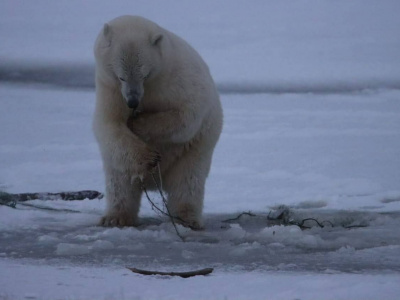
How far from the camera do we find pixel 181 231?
4398mm

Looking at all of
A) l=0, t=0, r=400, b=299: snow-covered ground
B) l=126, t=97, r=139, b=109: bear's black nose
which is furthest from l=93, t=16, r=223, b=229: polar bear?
l=0, t=0, r=400, b=299: snow-covered ground

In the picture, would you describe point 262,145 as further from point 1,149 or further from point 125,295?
point 125,295

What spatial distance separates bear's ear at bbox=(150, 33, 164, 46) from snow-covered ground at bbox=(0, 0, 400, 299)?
3.63 feet

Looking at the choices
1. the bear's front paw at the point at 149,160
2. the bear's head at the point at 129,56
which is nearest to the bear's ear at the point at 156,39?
the bear's head at the point at 129,56

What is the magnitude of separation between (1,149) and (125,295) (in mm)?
5214

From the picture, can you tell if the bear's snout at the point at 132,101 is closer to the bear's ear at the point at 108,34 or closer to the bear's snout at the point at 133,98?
the bear's snout at the point at 133,98

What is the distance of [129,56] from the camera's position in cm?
428

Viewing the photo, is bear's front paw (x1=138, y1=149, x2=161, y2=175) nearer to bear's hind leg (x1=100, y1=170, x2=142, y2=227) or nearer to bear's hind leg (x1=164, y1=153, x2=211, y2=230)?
bear's hind leg (x1=100, y1=170, x2=142, y2=227)

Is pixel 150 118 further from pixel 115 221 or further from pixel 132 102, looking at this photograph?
pixel 115 221

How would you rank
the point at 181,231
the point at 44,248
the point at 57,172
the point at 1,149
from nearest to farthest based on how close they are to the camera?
the point at 44,248 < the point at 181,231 < the point at 57,172 < the point at 1,149

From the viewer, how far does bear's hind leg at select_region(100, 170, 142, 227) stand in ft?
15.6

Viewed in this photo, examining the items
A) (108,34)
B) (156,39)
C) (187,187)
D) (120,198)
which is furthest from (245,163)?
(108,34)

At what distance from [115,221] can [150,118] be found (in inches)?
27.9

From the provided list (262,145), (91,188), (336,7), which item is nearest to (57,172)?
(91,188)
